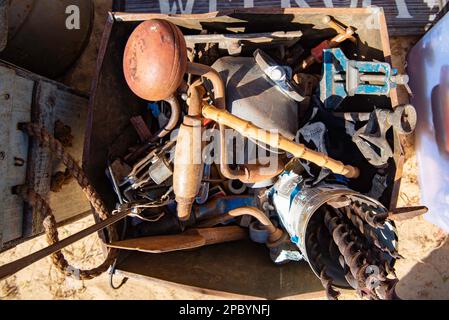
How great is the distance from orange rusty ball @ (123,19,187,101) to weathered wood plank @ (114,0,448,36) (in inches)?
30.2

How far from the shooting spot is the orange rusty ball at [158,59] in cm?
115

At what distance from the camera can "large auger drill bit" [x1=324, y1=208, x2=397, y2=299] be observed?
107 cm

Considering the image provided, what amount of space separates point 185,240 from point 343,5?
1.27 meters

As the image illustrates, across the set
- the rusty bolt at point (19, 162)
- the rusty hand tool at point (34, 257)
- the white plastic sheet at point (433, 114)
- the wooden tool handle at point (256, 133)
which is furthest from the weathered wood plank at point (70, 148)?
the white plastic sheet at point (433, 114)

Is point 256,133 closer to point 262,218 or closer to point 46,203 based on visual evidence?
point 262,218

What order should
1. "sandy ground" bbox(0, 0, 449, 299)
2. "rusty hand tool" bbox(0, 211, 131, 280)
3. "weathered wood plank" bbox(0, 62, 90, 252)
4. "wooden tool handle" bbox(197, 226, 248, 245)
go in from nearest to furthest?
"rusty hand tool" bbox(0, 211, 131, 280), "weathered wood plank" bbox(0, 62, 90, 252), "wooden tool handle" bbox(197, 226, 248, 245), "sandy ground" bbox(0, 0, 449, 299)

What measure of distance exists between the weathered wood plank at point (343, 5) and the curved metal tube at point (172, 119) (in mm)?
642

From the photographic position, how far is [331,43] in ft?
5.02

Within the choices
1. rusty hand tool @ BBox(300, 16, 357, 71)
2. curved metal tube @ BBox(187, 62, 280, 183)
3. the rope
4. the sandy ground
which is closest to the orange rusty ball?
curved metal tube @ BBox(187, 62, 280, 183)

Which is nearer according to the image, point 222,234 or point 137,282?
point 222,234

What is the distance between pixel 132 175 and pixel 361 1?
1.29 metres

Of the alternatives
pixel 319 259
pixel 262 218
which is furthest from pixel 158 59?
pixel 319 259

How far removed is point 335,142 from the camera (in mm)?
1525

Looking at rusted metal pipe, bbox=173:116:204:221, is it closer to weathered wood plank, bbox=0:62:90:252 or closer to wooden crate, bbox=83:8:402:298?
wooden crate, bbox=83:8:402:298
